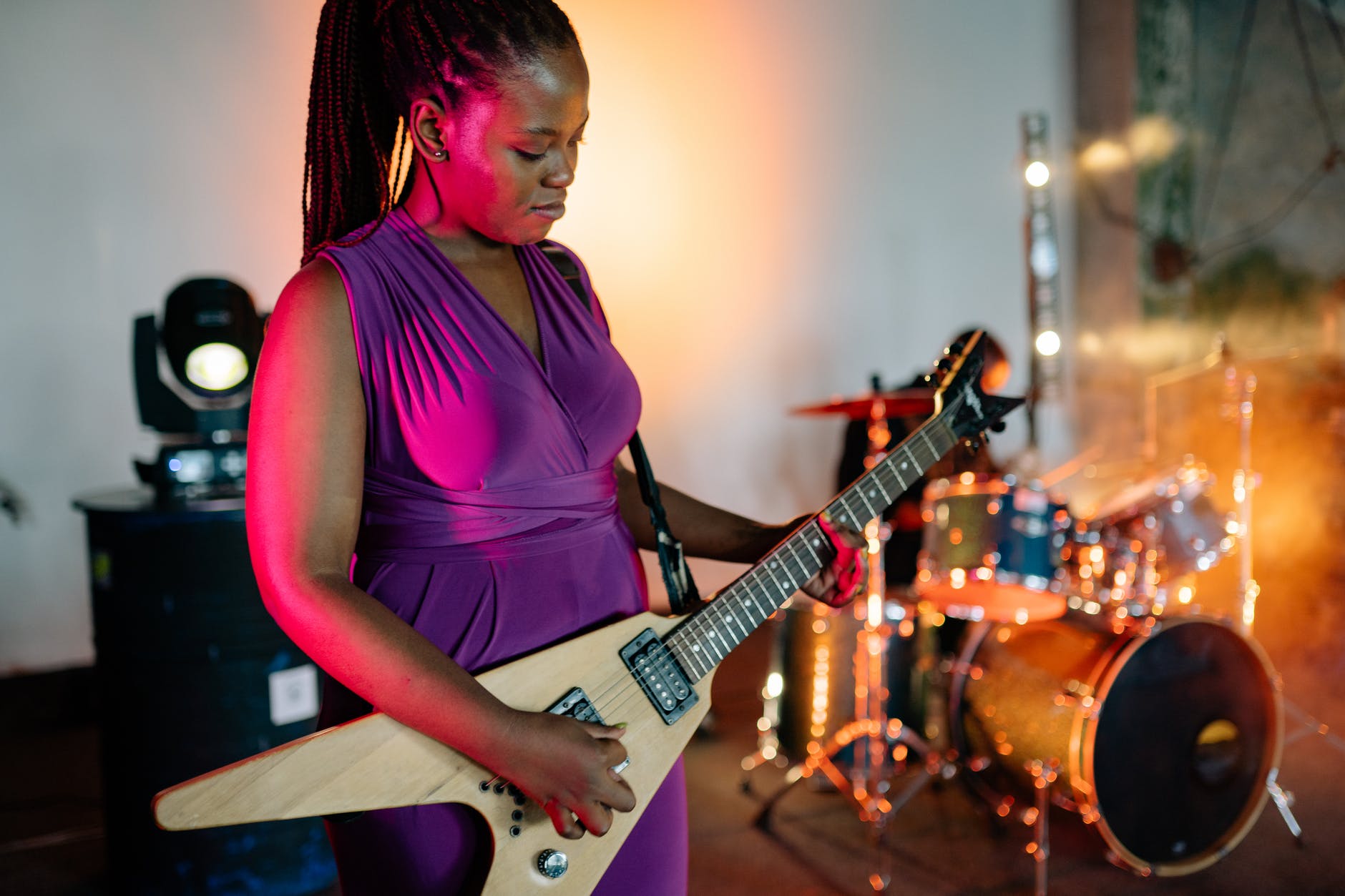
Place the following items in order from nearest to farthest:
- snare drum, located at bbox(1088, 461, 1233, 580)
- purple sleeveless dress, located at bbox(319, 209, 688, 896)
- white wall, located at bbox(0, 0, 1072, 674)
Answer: purple sleeveless dress, located at bbox(319, 209, 688, 896)
snare drum, located at bbox(1088, 461, 1233, 580)
white wall, located at bbox(0, 0, 1072, 674)

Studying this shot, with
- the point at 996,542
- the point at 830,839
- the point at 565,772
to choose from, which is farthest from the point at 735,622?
the point at 830,839

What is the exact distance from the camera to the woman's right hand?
941 millimetres

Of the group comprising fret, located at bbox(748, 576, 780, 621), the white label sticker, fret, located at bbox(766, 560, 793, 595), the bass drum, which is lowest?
the bass drum

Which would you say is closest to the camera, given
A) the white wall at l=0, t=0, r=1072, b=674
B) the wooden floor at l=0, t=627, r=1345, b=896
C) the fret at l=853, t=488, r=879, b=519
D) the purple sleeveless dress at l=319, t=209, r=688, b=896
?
the purple sleeveless dress at l=319, t=209, r=688, b=896

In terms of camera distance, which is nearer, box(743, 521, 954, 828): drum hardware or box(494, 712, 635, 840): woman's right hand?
box(494, 712, 635, 840): woman's right hand

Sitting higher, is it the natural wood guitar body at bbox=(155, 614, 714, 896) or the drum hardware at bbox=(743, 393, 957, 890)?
the natural wood guitar body at bbox=(155, 614, 714, 896)

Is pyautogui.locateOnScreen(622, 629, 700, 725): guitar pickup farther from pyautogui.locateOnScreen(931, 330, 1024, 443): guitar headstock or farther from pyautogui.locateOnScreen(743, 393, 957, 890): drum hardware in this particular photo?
pyautogui.locateOnScreen(743, 393, 957, 890): drum hardware

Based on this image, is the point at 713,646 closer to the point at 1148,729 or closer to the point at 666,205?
the point at 1148,729

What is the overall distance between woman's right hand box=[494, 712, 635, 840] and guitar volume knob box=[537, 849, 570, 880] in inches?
2.0

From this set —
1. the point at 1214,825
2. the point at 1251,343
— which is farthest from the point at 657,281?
the point at 1214,825

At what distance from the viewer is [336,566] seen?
902 millimetres

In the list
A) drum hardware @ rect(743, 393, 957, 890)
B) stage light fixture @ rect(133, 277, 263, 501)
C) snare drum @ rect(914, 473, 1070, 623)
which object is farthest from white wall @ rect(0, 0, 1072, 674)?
snare drum @ rect(914, 473, 1070, 623)

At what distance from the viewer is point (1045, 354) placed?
4391 mm

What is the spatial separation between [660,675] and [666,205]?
168 inches
